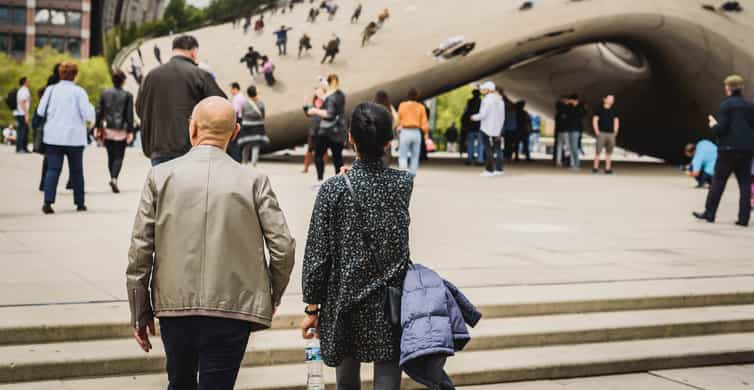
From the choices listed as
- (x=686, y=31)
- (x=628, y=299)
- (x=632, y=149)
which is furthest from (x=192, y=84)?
(x=632, y=149)

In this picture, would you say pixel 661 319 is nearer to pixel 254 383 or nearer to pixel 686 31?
pixel 254 383

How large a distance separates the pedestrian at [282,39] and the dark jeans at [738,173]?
12.2 m

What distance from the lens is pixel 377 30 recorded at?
74.3 feet

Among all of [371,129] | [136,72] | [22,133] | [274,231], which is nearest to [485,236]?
[371,129]

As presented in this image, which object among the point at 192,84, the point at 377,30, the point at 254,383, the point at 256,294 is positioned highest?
the point at 377,30

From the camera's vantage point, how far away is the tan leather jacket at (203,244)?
12.1ft

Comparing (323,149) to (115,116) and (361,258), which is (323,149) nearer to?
(115,116)

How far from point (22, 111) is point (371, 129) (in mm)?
20730

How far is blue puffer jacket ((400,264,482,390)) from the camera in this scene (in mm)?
3838

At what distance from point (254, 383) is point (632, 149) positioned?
24608mm

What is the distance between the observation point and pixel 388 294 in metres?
4.01

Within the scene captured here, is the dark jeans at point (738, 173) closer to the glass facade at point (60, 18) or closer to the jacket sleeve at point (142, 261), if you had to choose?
the jacket sleeve at point (142, 261)

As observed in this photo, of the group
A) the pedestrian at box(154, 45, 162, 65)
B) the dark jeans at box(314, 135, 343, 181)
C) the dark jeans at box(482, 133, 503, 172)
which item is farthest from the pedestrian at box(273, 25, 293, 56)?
the dark jeans at box(314, 135, 343, 181)

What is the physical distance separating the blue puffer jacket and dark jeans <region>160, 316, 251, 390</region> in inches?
23.5
